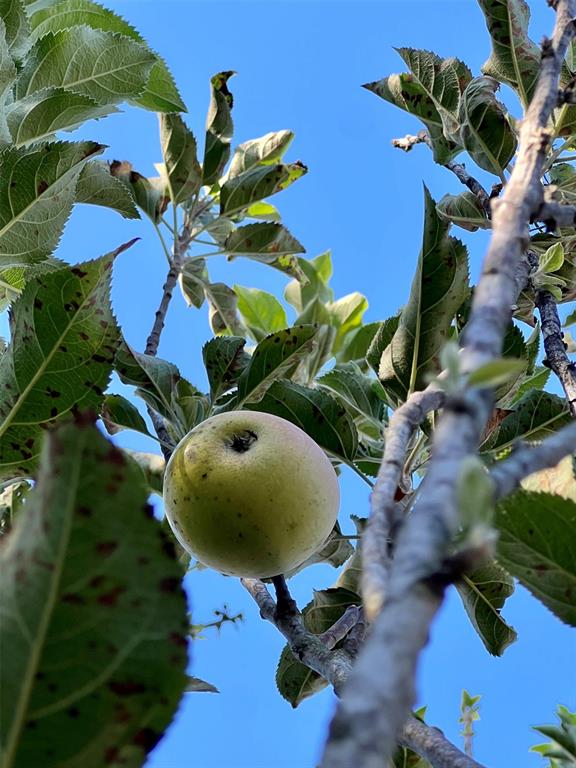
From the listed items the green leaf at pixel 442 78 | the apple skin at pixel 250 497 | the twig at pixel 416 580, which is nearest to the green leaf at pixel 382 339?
the apple skin at pixel 250 497

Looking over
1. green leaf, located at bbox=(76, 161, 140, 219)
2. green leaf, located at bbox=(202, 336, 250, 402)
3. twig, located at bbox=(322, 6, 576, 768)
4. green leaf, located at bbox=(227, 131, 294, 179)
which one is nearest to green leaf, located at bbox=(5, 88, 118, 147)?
green leaf, located at bbox=(76, 161, 140, 219)

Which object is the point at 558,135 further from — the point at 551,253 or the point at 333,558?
the point at 333,558

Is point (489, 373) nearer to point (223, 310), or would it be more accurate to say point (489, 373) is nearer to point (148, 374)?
point (148, 374)

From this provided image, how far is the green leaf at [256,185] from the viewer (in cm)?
387

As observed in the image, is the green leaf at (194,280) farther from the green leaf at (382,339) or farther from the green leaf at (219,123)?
the green leaf at (382,339)

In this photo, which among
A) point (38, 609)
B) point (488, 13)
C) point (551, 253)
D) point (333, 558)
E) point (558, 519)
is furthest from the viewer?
point (333, 558)

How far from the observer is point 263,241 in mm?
3961

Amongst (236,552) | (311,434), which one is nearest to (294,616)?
(236,552)

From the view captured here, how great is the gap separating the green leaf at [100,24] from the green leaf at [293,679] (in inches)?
Answer: 71.1

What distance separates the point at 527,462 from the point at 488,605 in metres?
1.81

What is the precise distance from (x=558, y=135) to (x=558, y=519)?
1.56 meters

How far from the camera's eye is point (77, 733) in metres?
0.73

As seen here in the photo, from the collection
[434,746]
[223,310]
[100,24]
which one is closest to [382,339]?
[434,746]

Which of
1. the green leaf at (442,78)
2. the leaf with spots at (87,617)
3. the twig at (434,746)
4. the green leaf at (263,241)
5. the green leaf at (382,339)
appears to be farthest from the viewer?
the green leaf at (263,241)
